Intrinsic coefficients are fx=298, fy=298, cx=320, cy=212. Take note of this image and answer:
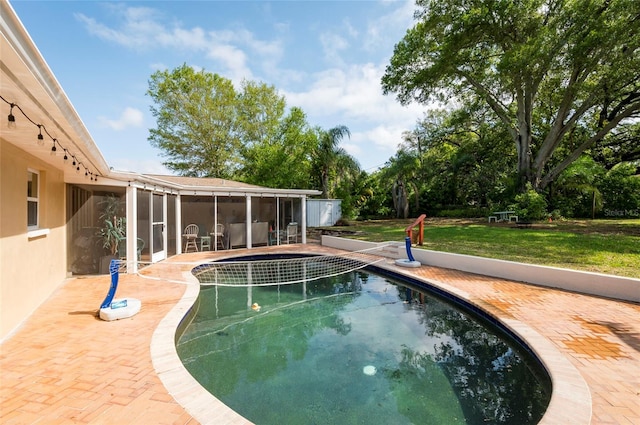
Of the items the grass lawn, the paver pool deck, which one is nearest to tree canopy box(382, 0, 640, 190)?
the grass lawn

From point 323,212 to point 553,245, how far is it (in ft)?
46.0

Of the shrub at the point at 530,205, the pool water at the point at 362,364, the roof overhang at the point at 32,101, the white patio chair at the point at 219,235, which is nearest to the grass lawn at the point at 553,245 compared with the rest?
the shrub at the point at 530,205

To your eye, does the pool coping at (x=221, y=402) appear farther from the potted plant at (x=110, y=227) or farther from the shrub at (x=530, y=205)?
the shrub at (x=530, y=205)

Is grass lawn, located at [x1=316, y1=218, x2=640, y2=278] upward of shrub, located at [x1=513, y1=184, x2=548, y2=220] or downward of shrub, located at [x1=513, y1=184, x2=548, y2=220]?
downward

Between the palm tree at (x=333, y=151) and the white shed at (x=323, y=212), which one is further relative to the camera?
the white shed at (x=323, y=212)

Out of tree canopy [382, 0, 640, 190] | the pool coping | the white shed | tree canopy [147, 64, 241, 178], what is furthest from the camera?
tree canopy [147, 64, 241, 178]

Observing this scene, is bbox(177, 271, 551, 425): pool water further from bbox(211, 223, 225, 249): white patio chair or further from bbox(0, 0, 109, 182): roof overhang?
bbox(211, 223, 225, 249): white patio chair

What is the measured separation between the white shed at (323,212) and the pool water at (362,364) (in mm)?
14352

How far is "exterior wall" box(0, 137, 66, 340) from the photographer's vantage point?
157 inches

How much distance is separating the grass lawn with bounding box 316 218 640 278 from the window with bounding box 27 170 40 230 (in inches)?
414

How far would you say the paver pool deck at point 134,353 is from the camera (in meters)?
2.65

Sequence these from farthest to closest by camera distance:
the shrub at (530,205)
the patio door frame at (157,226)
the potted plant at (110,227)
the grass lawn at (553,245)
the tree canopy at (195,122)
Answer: the tree canopy at (195,122)
the shrub at (530,205)
the patio door frame at (157,226)
the potted plant at (110,227)
the grass lawn at (553,245)

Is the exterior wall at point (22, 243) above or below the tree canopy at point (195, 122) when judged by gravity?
below

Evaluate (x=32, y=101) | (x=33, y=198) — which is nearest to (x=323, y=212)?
(x=33, y=198)
